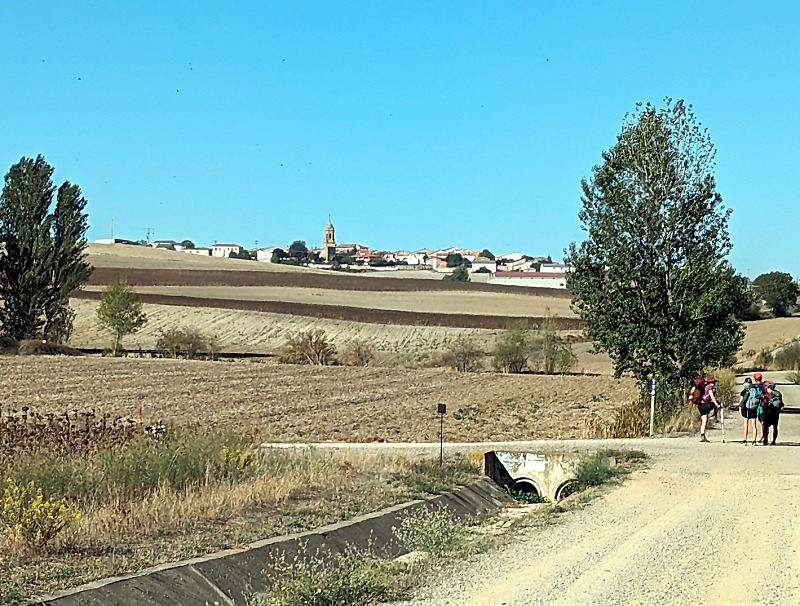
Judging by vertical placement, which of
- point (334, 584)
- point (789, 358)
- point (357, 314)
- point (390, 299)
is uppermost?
point (390, 299)

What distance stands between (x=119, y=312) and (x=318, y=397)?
2821 cm

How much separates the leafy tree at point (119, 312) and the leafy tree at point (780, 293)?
241 ft

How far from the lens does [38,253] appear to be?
201 feet

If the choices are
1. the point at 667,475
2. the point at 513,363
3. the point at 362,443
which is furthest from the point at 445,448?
the point at 513,363

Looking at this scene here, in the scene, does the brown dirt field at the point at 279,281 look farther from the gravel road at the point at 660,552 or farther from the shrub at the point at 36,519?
the shrub at the point at 36,519

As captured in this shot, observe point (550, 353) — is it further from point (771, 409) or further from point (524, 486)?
point (524, 486)

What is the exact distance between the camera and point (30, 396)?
36.0m

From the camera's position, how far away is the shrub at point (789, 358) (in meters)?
65.1

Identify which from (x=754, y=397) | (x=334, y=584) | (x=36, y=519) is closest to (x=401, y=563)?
(x=334, y=584)

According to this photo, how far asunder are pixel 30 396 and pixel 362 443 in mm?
Result: 14795

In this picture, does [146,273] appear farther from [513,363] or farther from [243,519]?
[243,519]

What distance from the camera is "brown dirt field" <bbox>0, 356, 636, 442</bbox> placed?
31797 millimetres

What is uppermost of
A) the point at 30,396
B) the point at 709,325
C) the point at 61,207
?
the point at 61,207

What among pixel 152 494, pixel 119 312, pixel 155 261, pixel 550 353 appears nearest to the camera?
pixel 152 494
